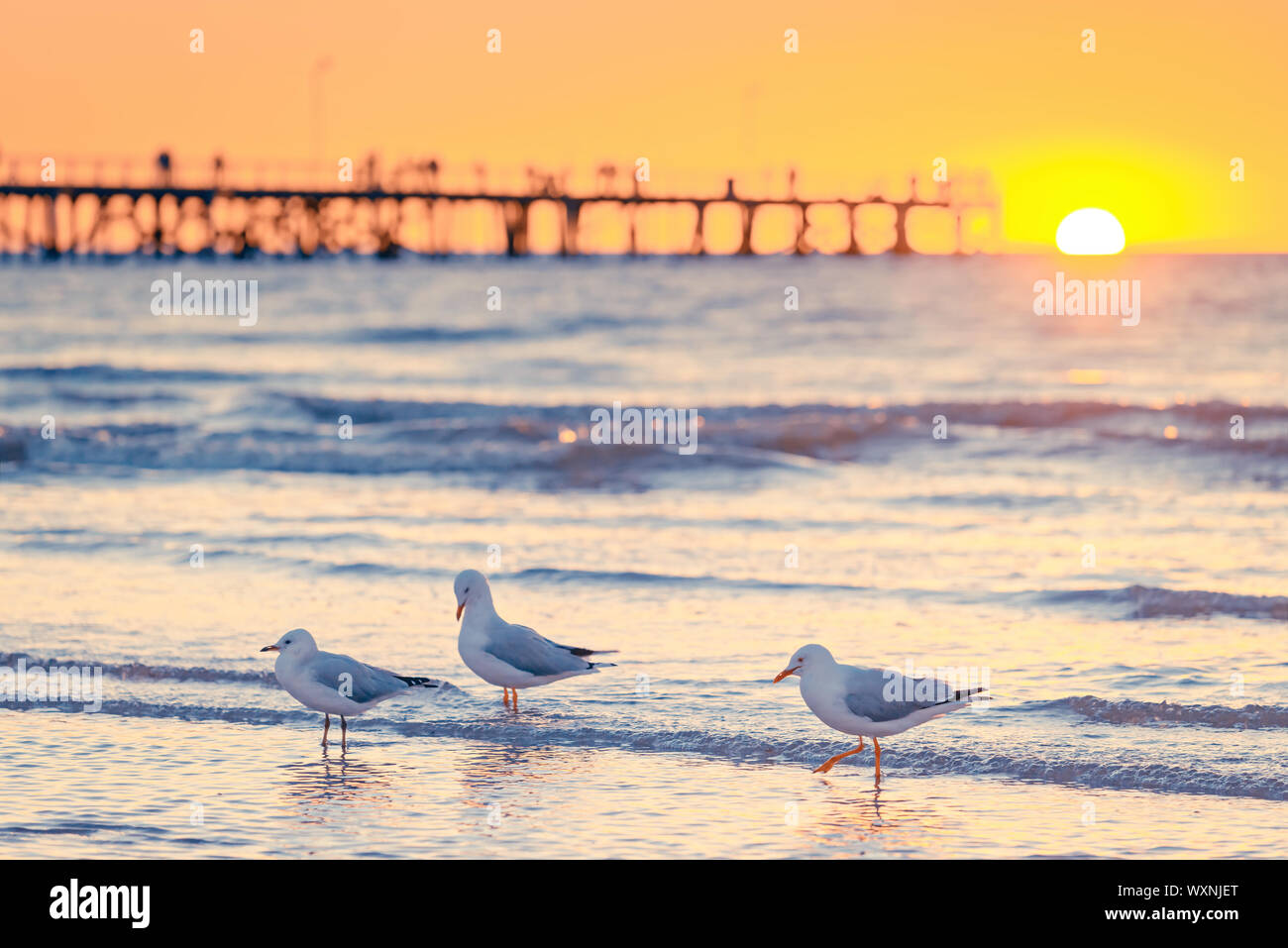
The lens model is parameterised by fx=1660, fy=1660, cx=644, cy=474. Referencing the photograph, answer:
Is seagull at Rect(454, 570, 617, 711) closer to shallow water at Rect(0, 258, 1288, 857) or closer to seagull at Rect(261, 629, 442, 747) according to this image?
shallow water at Rect(0, 258, 1288, 857)

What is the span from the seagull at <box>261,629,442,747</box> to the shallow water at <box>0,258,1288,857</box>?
0.23m

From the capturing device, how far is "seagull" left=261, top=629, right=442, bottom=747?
698cm

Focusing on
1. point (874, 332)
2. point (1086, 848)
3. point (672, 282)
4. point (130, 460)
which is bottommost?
point (1086, 848)

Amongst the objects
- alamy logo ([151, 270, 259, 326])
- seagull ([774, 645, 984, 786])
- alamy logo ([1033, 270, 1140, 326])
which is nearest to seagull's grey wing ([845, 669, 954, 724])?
seagull ([774, 645, 984, 786])

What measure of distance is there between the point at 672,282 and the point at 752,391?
45.0 metres

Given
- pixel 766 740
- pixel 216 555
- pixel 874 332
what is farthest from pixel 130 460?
pixel 874 332

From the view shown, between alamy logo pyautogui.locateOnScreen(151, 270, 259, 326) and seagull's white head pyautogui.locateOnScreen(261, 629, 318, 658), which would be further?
alamy logo pyautogui.locateOnScreen(151, 270, 259, 326)

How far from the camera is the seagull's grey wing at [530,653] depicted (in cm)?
757

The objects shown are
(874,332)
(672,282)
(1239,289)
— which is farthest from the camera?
(672,282)

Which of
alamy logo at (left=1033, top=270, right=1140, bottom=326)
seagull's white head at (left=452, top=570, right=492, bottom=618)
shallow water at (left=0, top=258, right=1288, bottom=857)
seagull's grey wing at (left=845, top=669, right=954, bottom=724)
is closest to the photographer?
shallow water at (left=0, top=258, right=1288, bottom=857)

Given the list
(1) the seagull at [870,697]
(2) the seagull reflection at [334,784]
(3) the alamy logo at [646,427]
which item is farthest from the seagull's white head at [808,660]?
(3) the alamy logo at [646,427]

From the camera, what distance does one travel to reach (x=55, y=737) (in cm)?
721

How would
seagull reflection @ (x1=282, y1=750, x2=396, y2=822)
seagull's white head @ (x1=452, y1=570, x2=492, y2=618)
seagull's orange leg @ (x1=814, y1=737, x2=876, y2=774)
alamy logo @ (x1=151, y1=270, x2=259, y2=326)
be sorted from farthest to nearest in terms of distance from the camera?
alamy logo @ (x1=151, y1=270, x2=259, y2=326)
seagull's white head @ (x1=452, y1=570, x2=492, y2=618)
seagull's orange leg @ (x1=814, y1=737, x2=876, y2=774)
seagull reflection @ (x1=282, y1=750, x2=396, y2=822)

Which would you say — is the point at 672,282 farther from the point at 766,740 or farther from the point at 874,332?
the point at 766,740
